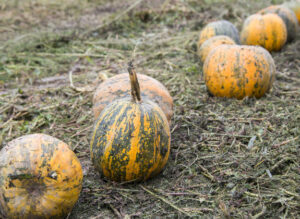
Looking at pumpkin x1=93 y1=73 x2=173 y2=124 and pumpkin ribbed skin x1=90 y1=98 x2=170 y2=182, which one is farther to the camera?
pumpkin x1=93 y1=73 x2=173 y2=124

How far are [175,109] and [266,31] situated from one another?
3.41 m

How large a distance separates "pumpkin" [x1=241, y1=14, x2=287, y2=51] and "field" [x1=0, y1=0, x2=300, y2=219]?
0.35 m

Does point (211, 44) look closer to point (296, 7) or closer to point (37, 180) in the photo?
point (296, 7)

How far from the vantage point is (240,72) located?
561cm

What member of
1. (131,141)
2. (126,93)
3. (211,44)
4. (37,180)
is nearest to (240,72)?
(211,44)

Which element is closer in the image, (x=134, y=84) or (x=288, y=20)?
(x=134, y=84)

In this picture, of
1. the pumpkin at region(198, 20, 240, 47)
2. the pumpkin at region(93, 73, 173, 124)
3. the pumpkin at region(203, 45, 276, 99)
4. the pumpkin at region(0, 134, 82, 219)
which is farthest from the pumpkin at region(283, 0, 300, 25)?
the pumpkin at region(0, 134, 82, 219)

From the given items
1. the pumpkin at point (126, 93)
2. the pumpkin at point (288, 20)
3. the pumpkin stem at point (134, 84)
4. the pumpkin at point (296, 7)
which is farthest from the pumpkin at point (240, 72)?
the pumpkin at point (296, 7)

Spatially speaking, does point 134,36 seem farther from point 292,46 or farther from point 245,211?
point 245,211

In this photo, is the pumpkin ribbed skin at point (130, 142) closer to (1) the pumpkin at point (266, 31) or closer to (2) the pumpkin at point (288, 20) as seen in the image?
(1) the pumpkin at point (266, 31)

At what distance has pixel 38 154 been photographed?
3.14 metres

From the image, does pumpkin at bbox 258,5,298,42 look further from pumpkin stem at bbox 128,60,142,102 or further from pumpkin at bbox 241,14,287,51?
pumpkin stem at bbox 128,60,142,102

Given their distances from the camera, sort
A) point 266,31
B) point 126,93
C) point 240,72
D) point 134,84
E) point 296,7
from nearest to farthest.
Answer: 1. point 134,84
2. point 126,93
3. point 240,72
4. point 266,31
5. point 296,7

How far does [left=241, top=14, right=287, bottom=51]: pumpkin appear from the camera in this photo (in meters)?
7.75
